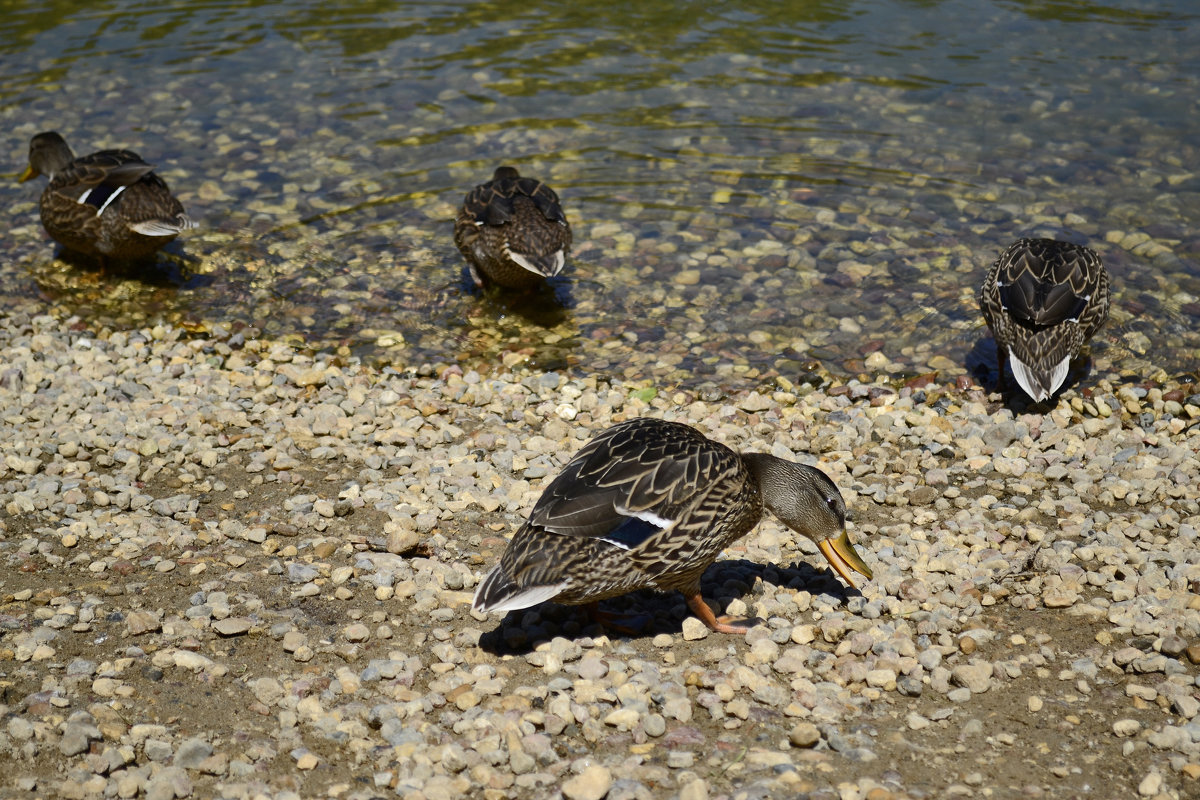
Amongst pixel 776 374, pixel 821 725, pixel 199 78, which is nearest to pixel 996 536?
pixel 821 725

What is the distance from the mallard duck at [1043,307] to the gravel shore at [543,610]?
35 cm

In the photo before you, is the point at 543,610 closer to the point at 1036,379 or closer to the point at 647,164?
the point at 1036,379

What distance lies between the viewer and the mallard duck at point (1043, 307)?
728 cm

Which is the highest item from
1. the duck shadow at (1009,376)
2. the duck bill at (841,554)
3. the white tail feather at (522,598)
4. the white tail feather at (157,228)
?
the white tail feather at (157,228)

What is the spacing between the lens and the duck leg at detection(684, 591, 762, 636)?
16.7ft

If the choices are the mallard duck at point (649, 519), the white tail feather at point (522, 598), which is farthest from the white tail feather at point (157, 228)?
the white tail feather at point (522, 598)

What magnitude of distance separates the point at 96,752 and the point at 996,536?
4378 mm

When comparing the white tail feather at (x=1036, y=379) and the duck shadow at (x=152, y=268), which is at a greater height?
the duck shadow at (x=152, y=268)

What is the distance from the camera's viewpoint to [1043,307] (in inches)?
290

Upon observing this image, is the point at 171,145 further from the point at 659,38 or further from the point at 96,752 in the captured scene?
the point at 96,752

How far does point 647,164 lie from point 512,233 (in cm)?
280

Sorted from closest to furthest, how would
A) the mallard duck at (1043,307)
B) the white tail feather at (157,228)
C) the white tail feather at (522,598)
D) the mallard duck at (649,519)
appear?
1. the white tail feather at (522,598)
2. the mallard duck at (649,519)
3. the mallard duck at (1043,307)
4. the white tail feather at (157,228)

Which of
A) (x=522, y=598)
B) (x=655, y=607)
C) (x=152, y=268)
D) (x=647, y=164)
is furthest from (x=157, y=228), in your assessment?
(x=522, y=598)

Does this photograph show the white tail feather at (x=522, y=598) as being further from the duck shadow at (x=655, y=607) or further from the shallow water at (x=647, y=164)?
the shallow water at (x=647, y=164)
